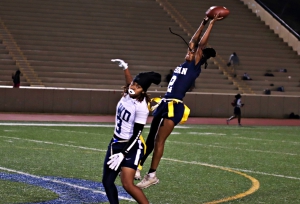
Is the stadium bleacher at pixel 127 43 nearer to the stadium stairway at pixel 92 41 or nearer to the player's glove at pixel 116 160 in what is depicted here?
the stadium stairway at pixel 92 41

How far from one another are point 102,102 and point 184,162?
13360 mm

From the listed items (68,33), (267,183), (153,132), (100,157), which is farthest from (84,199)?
(68,33)

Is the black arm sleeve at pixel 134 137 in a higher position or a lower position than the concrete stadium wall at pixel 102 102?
higher

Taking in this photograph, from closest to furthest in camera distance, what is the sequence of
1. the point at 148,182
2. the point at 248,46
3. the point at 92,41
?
the point at 148,182
the point at 92,41
the point at 248,46

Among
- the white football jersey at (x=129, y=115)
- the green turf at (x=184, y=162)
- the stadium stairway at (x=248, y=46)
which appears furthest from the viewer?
the stadium stairway at (x=248, y=46)

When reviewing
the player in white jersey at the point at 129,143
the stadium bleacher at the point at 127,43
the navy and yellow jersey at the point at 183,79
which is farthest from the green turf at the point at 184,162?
the stadium bleacher at the point at 127,43

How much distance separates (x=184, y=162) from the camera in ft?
35.2

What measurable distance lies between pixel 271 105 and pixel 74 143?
46.7 ft

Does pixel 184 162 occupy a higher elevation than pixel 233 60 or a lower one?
lower

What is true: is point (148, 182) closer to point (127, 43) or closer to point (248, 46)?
point (127, 43)

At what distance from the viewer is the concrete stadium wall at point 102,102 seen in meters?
23.1

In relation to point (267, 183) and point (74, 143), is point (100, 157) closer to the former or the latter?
point (74, 143)

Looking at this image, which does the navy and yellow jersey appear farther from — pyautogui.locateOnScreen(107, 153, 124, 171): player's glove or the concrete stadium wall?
the concrete stadium wall

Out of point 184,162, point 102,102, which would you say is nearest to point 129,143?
point 184,162
